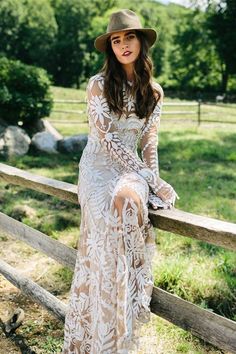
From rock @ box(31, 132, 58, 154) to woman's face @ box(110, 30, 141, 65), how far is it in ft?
25.8

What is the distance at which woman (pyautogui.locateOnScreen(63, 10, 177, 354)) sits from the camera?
7.68ft

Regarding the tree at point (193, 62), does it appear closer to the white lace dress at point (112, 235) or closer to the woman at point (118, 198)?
the woman at point (118, 198)

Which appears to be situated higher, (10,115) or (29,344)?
(10,115)

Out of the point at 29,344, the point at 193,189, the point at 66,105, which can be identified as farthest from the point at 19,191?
the point at 66,105

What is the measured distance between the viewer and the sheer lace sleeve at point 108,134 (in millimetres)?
2619

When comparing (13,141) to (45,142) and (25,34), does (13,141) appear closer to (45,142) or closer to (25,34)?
(45,142)

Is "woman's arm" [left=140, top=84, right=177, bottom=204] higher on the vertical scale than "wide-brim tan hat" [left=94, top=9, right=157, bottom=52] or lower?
lower

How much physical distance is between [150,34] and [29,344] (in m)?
2.38

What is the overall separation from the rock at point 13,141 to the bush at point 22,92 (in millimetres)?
639

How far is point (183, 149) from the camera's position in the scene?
1081 cm

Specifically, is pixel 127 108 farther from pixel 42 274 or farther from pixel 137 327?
pixel 42 274

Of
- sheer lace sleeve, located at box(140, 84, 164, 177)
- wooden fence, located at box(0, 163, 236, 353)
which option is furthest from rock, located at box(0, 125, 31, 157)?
sheer lace sleeve, located at box(140, 84, 164, 177)

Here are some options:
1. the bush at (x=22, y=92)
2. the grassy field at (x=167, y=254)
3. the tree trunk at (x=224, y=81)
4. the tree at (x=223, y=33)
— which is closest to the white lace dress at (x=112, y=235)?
the grassy field at (x=167, y=254)

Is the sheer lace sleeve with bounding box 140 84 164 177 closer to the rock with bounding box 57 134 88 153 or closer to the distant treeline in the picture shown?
the rock with bounding box 57 134 88 153
